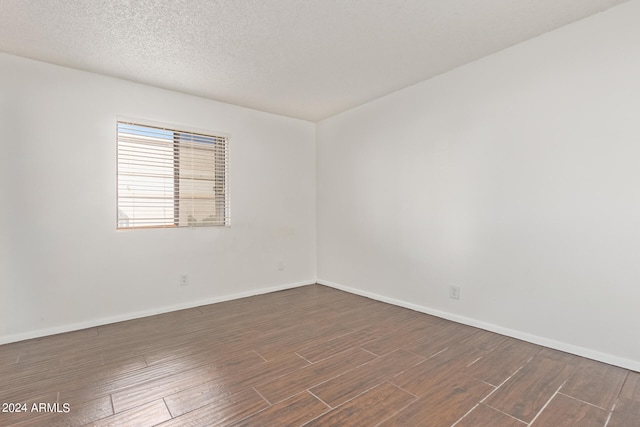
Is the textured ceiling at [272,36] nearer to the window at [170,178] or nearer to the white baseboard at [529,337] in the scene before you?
the window at [170,178]

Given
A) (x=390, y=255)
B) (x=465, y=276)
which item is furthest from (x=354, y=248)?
(x=465, y=276)

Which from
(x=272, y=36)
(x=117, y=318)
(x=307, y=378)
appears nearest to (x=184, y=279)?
(x=117, y=318)

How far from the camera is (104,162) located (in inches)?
125

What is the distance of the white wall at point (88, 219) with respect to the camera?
9.13 ft

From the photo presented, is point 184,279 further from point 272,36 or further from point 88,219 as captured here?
Result: point 272,36

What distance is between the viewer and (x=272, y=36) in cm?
251

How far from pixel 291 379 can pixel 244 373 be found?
1.11 feet

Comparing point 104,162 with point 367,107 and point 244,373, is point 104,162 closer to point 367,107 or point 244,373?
point 244,373

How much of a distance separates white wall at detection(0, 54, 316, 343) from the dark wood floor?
35cm

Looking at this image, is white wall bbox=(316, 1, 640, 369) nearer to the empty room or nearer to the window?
the empty room

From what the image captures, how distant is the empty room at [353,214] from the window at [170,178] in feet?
0.08

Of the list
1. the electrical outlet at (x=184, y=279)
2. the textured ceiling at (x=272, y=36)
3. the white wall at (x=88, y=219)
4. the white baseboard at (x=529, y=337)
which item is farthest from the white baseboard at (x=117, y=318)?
the textured ceiling at (x=272, y=36)

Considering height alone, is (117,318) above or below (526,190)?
below

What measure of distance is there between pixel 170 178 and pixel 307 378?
2.68 metres
